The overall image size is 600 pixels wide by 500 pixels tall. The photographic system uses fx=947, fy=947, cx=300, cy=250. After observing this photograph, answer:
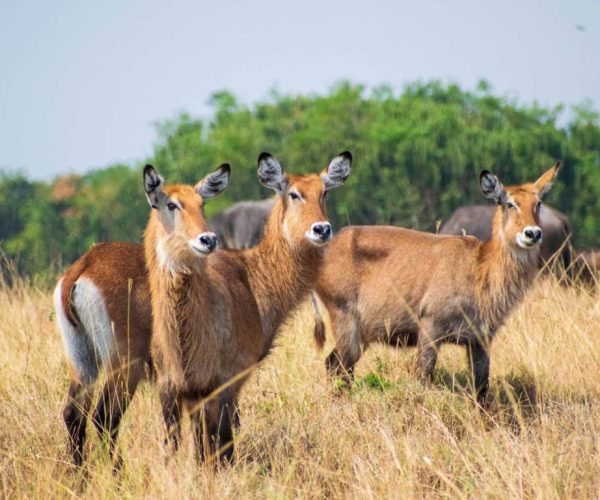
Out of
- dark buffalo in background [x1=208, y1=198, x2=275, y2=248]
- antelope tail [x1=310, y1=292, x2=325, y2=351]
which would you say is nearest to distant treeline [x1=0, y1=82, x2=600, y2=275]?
dark buffalo in background [x1=208, y1=198, x2=275, y2=248]

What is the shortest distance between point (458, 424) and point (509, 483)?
1627 millimetres

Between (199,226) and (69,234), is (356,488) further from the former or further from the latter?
(69,234)

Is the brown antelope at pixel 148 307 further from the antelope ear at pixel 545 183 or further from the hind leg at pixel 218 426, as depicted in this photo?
the antelope ear at pixel 545 183

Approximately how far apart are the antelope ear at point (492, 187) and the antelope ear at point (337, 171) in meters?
1.05

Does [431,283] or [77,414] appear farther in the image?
[431,283]

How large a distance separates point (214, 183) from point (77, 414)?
142 cm

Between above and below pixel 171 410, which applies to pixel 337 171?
above

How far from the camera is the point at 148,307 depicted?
16.5 ft

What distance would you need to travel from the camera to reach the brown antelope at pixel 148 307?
4777 millimetres

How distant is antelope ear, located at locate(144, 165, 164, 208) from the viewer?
15.4ft

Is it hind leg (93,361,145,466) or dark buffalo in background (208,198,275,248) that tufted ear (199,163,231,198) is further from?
dark buffalo in background (208,198,275,248)

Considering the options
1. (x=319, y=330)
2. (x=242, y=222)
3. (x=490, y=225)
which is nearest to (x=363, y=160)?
(x=242, y=222)

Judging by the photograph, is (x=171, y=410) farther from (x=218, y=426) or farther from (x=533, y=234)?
(x=533, y=234)

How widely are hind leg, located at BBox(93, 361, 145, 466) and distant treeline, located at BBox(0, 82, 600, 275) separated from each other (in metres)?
20.4
